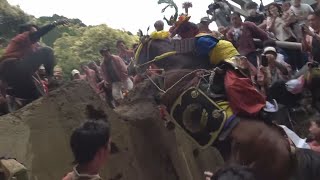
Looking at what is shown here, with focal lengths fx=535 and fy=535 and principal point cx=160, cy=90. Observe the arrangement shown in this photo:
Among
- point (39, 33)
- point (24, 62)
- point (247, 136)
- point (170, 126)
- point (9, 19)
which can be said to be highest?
point (39, 33)

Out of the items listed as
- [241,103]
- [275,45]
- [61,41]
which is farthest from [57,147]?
[61,41]

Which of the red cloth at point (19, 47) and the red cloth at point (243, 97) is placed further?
the red cloth at point (19, 47)

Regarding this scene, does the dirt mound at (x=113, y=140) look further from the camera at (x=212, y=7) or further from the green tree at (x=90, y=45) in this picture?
the green tree at (x=90, y=45)

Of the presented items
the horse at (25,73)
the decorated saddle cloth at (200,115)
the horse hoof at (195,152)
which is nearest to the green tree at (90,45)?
the horse at (25,73)

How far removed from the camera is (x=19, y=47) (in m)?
7.03

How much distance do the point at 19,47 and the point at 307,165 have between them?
415 cm

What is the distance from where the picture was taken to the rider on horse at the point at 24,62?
693 centimetres

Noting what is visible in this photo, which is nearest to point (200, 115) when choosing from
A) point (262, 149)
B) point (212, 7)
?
point (262, 149)

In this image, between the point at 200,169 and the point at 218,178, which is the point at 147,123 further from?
the point at 218,178

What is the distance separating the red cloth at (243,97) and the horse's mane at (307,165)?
64 centimetres

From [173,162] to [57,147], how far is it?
5.46 ft

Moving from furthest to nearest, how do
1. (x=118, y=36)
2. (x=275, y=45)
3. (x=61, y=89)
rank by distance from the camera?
(x=118, y=36)
(x=275, y=45)
(x=61, y=89)

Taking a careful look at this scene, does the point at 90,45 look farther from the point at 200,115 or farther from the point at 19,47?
the point at 200,115

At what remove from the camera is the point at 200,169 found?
6777 millimetres
